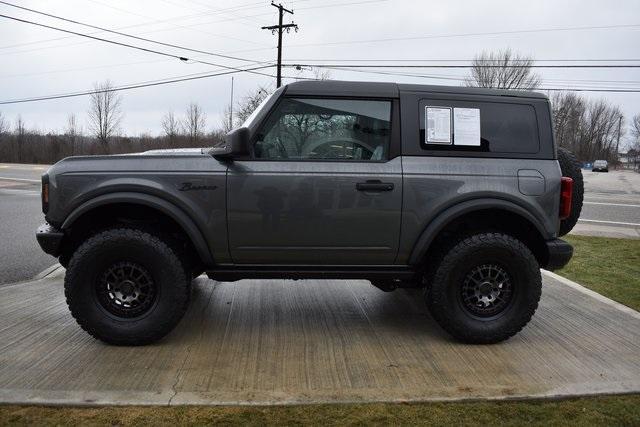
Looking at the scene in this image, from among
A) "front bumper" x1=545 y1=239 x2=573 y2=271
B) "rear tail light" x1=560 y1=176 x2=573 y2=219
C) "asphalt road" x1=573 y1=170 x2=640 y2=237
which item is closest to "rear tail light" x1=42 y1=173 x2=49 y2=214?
"front bumper" x1=545 y1=239 x2=573 y2=271

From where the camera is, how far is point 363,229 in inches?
161

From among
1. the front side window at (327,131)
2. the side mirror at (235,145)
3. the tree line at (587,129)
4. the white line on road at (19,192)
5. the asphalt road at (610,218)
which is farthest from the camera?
the tree line at (587,129)

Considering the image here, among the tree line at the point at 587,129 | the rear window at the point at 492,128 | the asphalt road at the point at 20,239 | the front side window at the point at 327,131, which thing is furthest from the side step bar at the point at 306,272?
the tree line at the point at 587,129

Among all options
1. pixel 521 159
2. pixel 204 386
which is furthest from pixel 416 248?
pixel 204 386

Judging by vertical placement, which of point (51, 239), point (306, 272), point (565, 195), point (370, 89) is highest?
point (370, 89)

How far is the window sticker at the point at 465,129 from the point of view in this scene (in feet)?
13.8

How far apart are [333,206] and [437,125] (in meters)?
1.03

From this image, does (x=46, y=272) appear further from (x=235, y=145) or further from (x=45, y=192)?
(x=235, y=145)

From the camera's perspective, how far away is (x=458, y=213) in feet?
13.4

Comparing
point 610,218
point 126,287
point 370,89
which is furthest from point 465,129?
point 610,218

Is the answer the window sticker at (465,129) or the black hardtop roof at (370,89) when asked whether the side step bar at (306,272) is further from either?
the black hardtop roof at (370,89)

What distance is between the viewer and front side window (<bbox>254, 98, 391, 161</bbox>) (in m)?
4.15

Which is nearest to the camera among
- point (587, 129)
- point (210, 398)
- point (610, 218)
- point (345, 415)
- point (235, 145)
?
point (345, 415)

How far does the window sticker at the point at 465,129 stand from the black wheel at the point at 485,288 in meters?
0.73
